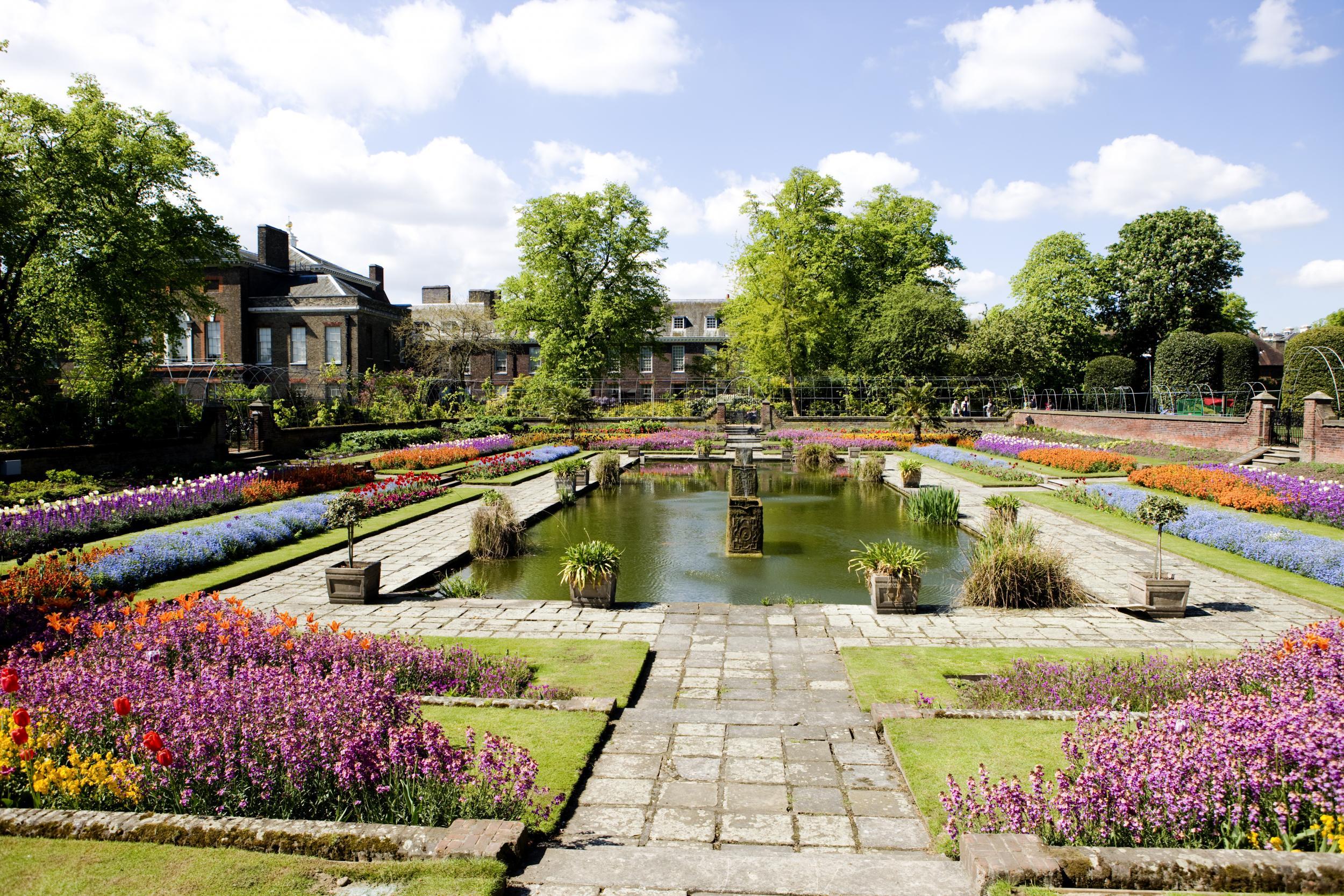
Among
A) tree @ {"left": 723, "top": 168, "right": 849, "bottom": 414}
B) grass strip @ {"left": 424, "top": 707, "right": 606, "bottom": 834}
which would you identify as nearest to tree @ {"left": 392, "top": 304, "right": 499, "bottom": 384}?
tree @ {"left": 723, "top": 168, "right": 849, "bottom": 414}

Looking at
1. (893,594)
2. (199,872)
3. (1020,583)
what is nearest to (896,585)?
(893,594)

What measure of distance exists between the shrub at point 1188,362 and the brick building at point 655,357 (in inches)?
1124

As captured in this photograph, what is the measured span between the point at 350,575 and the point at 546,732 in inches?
200

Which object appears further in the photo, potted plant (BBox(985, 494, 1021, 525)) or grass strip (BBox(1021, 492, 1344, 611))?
potted plant (BBox(985, 494, 1021, 525))

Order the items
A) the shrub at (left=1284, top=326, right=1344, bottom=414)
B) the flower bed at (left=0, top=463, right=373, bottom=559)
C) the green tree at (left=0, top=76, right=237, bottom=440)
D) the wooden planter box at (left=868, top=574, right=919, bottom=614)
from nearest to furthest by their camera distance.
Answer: the wooden planter box at (left=868, top=574, right=919, bottom=614), the flower bed at (left=0, top=463, right=373, bottom=559), the green tree at (left=0, top=76, right=237, bottom=440), the shrub at (left=1284, top=326, right=1344, bottom=414)

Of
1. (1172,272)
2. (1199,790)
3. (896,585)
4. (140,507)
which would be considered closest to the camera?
(1199,790)

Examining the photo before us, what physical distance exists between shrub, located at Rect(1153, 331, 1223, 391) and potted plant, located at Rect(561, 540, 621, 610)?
35.7 m

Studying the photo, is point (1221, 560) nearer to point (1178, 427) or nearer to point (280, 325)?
point (1178, 427)

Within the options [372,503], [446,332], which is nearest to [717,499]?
[372,503]

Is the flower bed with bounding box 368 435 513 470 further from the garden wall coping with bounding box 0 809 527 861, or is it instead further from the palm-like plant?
the garden wall coping with bounding box 0 809 527 861

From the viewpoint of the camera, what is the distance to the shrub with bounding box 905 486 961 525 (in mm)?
15703

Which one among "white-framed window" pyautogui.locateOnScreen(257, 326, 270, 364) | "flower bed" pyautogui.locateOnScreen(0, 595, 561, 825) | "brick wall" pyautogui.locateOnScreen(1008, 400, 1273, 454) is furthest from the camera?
"white-framed window" pyautogui.locateOnScreen(257, 326, 270, 364)

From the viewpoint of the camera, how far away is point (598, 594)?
30.3ft

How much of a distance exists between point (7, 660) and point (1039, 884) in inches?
264
